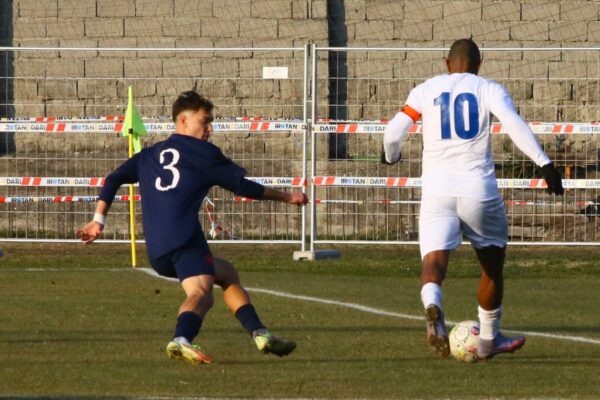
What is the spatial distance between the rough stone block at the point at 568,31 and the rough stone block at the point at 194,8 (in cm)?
507

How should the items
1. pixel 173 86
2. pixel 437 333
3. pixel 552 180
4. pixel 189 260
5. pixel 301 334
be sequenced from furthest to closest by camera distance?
pixel 173 86
pixel 301 334
pixel 189 260
pixel 552 180
pixel 437 333

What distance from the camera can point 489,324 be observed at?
28.7 feet

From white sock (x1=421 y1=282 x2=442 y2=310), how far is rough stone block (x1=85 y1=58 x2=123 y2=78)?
14.8 metres

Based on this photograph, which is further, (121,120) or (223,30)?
(223,30)

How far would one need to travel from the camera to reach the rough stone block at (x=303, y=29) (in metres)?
22.6

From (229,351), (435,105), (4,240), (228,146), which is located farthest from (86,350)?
(228,146)

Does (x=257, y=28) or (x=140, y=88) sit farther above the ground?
(x=257, y=28)

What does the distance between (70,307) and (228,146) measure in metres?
10.2

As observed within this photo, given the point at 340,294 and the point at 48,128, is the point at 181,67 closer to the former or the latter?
the point at 48,128

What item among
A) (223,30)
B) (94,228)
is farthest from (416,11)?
(94,228)

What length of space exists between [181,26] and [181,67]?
2.37ft

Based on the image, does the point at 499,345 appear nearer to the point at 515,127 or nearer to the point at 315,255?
the point at 515,127

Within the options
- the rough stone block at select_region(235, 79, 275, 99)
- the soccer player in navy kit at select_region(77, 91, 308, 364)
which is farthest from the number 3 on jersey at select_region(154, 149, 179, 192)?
the rough stone block at select_region(235, 79, 275, 99)

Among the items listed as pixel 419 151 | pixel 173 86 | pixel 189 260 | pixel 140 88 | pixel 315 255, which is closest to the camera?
pixel 189 260
